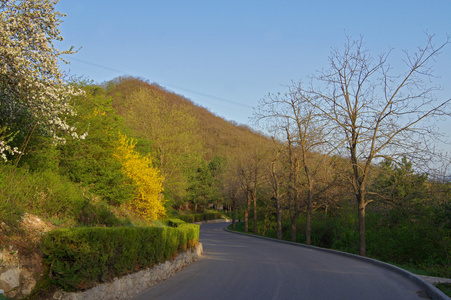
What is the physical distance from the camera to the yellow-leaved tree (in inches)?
841

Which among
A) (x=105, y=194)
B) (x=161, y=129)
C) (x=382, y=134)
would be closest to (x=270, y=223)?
(x=161, y=129)

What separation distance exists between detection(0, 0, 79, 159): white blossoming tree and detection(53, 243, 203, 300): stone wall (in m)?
4.26

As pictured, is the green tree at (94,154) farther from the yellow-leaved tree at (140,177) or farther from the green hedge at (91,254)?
the green hedge at (91,254)

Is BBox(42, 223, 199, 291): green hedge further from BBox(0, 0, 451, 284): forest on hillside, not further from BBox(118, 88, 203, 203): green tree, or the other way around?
BBox(118, 88, 203, 203): green tree

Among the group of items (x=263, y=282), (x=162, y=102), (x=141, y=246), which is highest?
(x=162, y=102)

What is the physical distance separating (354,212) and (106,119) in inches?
815

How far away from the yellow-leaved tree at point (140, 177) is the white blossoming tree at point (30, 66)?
33.3 feet

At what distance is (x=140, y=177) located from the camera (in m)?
22.5

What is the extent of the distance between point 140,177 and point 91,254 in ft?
50.8

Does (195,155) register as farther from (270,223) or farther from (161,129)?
(270,223)

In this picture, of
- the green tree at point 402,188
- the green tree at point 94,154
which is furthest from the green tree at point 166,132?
the green tree at point 402,188

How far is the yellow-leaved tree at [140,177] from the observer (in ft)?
70.1

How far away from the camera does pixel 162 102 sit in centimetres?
4219

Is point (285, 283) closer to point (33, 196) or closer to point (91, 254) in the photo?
point (91, 254)
